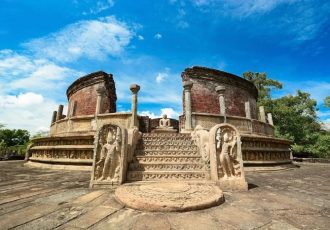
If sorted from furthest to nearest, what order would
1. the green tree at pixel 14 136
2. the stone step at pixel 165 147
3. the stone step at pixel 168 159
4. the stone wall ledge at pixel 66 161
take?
the green tree at pixel 14 136, the stone wall ledge at pixel 66 161, the stone step at pixel 165 147, the stone step at pixel 168 159

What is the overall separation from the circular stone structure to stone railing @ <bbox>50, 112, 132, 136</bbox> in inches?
228

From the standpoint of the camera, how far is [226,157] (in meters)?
4.35

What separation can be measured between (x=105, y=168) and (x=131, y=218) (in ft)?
6.82

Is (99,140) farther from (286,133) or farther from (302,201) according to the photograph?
(286,133)

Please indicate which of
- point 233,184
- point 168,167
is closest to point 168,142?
point 168,167

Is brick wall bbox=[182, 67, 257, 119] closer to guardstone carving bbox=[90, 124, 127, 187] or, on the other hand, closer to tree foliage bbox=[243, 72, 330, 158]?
tree foliage bbox=[243, 72, 330, 158]

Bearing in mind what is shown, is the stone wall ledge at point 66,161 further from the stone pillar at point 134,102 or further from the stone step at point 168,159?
the stone step at point 168,159

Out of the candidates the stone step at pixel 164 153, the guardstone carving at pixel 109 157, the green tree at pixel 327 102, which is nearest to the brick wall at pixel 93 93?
the stone step at pixel 164 153

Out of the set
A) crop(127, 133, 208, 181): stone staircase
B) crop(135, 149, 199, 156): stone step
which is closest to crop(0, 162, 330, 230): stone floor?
crop(127, 133, 208, 181): stone staircase

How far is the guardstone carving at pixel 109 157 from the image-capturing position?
14.1ft

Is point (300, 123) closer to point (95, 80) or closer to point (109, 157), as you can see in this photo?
point (95, 80)

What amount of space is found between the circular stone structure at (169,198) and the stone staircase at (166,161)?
3.97 ft

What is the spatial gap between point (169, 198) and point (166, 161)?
2.53 meters

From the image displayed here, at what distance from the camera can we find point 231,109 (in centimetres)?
1550
